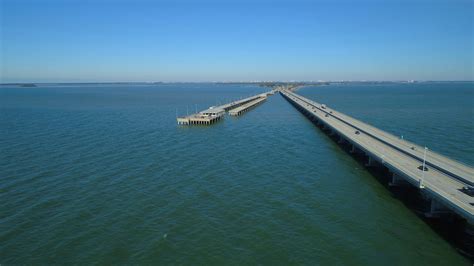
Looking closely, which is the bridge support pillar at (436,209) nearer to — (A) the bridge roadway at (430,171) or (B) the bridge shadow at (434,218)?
(A) the bridge roadway at (430,171)

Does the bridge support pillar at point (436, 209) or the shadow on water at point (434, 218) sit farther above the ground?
the bridge support pillar at point (436, 209)

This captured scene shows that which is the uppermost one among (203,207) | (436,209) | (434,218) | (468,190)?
(468,190)


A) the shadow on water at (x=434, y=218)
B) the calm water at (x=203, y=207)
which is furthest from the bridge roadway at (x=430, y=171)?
the calm water at (x=203, y=207)

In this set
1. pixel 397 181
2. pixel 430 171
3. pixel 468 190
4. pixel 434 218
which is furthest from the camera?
pixel 397 181

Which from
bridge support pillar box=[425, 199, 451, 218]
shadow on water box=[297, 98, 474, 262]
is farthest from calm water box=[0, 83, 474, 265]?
bridge support pillar box=[425, 199, 451, 218]

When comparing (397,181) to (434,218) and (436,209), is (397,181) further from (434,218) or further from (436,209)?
(434,218)

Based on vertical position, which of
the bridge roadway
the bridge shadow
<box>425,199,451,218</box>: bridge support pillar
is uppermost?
the bridge roadway

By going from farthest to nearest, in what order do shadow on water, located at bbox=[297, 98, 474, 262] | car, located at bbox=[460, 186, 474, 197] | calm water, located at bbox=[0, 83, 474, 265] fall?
car, located at bbox=[460, 186, 474, 197] < shadow on water, located at bbox=[297, 98, 474, 262] < calm water, located at bbox=[0, 83, 474, 265]

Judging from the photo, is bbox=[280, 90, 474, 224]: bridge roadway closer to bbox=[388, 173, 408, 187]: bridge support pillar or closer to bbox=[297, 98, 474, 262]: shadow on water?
bbox=[388, 173, 408, 187]: bridge support pillar

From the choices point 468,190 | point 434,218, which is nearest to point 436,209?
point 434,218

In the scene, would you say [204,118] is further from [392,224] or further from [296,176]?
[392,224]
